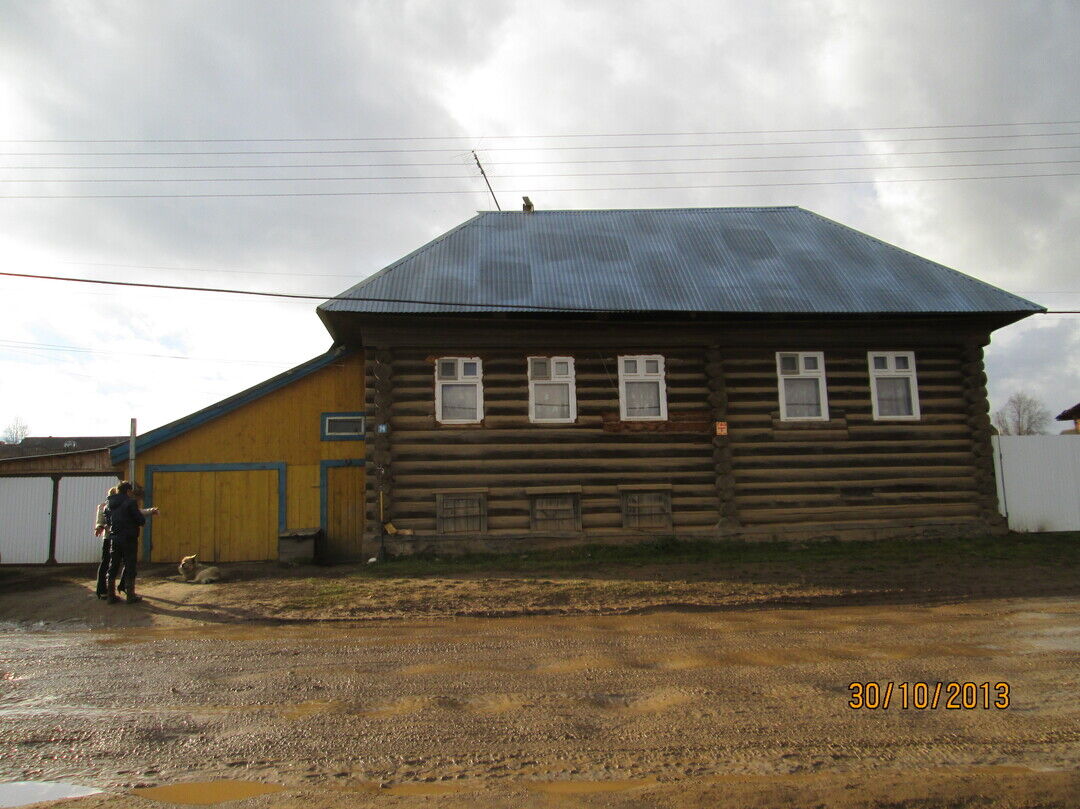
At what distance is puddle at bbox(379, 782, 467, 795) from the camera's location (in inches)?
167

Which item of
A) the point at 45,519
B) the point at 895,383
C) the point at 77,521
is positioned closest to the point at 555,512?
the point at 895,383

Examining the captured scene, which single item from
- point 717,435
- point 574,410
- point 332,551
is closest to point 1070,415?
point 717,435

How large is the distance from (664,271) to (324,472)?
8.53 metres

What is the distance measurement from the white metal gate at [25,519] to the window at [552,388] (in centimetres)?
1077

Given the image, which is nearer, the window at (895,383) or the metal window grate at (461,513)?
the metal window grate at (461,513)

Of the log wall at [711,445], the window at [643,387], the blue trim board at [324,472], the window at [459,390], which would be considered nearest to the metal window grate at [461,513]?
the log wall at [711,445]

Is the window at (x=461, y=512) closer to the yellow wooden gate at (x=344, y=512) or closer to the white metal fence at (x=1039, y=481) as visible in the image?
the yellow wooden gate at (x=344, y=512)

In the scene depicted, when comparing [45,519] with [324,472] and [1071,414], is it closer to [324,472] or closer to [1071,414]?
[324,472]

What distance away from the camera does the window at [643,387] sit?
14148 millimetres

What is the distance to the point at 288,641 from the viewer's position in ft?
26.0

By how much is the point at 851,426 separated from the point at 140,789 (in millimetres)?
13637

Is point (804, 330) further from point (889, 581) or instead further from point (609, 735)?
point (609, 735)

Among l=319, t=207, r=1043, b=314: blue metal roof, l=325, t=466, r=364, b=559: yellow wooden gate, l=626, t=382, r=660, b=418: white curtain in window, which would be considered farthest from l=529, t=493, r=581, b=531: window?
l=325, t=466, r=364, b=559: yellow wooden gate
